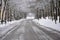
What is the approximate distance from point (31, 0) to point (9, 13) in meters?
41.8

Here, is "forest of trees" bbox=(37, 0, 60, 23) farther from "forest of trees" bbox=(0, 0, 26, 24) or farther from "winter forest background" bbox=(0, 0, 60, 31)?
"forest of trees" bbox=(0, 0, 26, 24)

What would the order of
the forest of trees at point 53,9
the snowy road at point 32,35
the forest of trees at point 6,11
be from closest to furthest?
1. the snowy road at point 32,35
2. the forest of trees at point 53,9
3. the forest of trees at point 6,11

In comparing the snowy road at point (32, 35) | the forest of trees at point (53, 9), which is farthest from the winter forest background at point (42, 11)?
the snowy road at point (32, 35)

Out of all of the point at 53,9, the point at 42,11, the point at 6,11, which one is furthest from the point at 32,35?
the point at 42,11

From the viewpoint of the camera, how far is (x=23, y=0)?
114 metres

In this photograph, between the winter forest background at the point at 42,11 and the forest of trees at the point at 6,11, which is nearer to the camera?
the winter forest background at the point at 42,11

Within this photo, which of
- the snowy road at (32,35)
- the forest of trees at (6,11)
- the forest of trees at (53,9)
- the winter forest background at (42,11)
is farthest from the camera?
the forest of trees at (6,11)

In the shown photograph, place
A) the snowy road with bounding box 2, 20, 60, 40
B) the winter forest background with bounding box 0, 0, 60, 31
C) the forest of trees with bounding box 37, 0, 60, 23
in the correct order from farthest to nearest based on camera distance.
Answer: the winter forest background with bounding box 0, 0, 60, 31
the forest of trees with bounding box 37, 0, 60, 23
the snowy road with bounding box 2, 20, 60, 40

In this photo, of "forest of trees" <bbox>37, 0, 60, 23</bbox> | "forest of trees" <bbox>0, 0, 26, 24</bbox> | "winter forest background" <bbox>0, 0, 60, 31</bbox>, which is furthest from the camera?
"forest of trees" <bbox>0, 0, 26, 24</bbox>

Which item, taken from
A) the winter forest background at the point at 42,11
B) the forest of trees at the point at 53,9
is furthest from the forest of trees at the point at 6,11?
the forest of trees at the point at 53,9

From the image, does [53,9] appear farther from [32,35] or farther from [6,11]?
[32,35]

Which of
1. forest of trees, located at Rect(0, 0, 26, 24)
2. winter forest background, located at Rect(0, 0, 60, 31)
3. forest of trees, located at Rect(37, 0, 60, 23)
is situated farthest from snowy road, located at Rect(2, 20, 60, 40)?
forest of trees, located at Rect(0, 0, 26, 24)

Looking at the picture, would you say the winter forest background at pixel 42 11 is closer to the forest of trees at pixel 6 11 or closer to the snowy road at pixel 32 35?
the forest of trees at pixel 6 11

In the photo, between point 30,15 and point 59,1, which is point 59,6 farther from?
point 30,15
